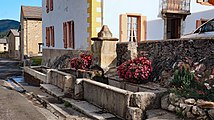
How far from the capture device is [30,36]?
32.9 m

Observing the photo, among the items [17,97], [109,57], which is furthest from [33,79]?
[109,57]

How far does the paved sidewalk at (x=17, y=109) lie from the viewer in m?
6.26

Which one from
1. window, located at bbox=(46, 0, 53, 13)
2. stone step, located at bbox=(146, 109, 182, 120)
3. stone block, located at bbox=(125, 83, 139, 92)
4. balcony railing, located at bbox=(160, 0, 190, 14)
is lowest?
stone step, located at bbox=(146, 109, 182, 120)

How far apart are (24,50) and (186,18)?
941 inches

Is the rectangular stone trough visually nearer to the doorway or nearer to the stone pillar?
the stone pillar

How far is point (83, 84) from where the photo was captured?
734 centimetres

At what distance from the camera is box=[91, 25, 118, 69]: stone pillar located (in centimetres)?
846

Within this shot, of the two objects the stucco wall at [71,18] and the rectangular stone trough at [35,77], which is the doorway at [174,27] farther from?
the rectangular stone trough at [35,77]

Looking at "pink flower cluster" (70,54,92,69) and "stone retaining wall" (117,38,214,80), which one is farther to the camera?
"pink flower cluster" (70,54,92,69)

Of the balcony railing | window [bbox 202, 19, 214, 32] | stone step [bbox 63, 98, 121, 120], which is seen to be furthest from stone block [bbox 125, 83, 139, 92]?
the balcony railing

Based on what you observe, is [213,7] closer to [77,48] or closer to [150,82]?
[77,48]

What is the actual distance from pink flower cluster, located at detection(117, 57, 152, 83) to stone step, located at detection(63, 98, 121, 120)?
1.25 meters

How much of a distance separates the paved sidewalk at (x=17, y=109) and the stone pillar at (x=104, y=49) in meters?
2.68

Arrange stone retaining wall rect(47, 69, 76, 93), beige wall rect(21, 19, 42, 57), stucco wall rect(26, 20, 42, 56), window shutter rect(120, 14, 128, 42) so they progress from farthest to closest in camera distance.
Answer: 1. stucco wall rect(26, 20, 42, 56)
2. beige wall rect(21, 19, 42, 57)
3. window shutter rect(120, 14, 128, 42)
4. stone retaining wall rect(47, 69, 76, 93)
